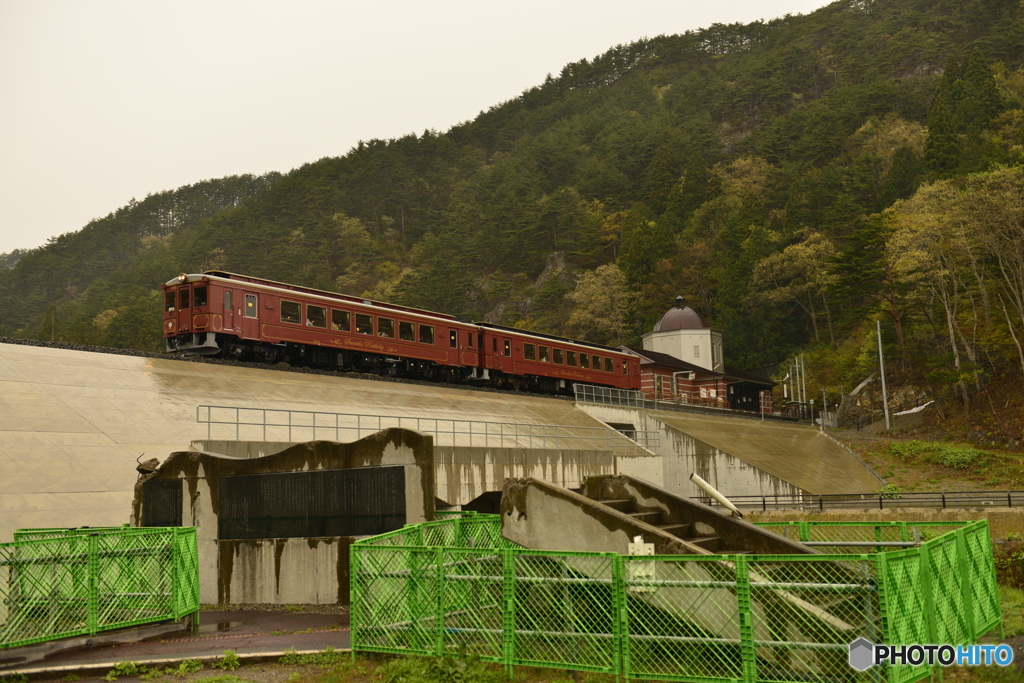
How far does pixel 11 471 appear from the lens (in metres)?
17.2

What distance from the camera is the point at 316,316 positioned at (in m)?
34.0

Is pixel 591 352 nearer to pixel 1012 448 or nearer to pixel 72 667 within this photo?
pixel 1012 448

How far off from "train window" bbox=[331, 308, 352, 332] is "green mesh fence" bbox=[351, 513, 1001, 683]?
25.4m

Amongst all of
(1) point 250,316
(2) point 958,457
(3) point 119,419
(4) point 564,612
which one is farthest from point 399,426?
(2) point 958,457

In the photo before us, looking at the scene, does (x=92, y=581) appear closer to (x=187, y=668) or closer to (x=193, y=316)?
(x=187, y=668)

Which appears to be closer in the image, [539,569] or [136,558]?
[539,569]

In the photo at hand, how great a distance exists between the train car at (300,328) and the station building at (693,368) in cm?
2910

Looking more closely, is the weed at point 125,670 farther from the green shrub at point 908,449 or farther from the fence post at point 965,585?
the green shrub at point 908,449

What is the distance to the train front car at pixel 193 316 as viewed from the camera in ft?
99.7

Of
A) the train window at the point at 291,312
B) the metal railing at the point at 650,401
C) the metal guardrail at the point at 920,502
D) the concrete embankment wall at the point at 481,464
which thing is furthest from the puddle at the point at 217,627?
the metal railing at the point at 650,401

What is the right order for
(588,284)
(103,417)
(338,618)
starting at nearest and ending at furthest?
(338,618) → (103,417) → (588,284)

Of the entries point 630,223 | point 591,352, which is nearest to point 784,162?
point 630,223

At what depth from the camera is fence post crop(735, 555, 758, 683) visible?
7797 mm

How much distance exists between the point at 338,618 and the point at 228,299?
20.2 metres
